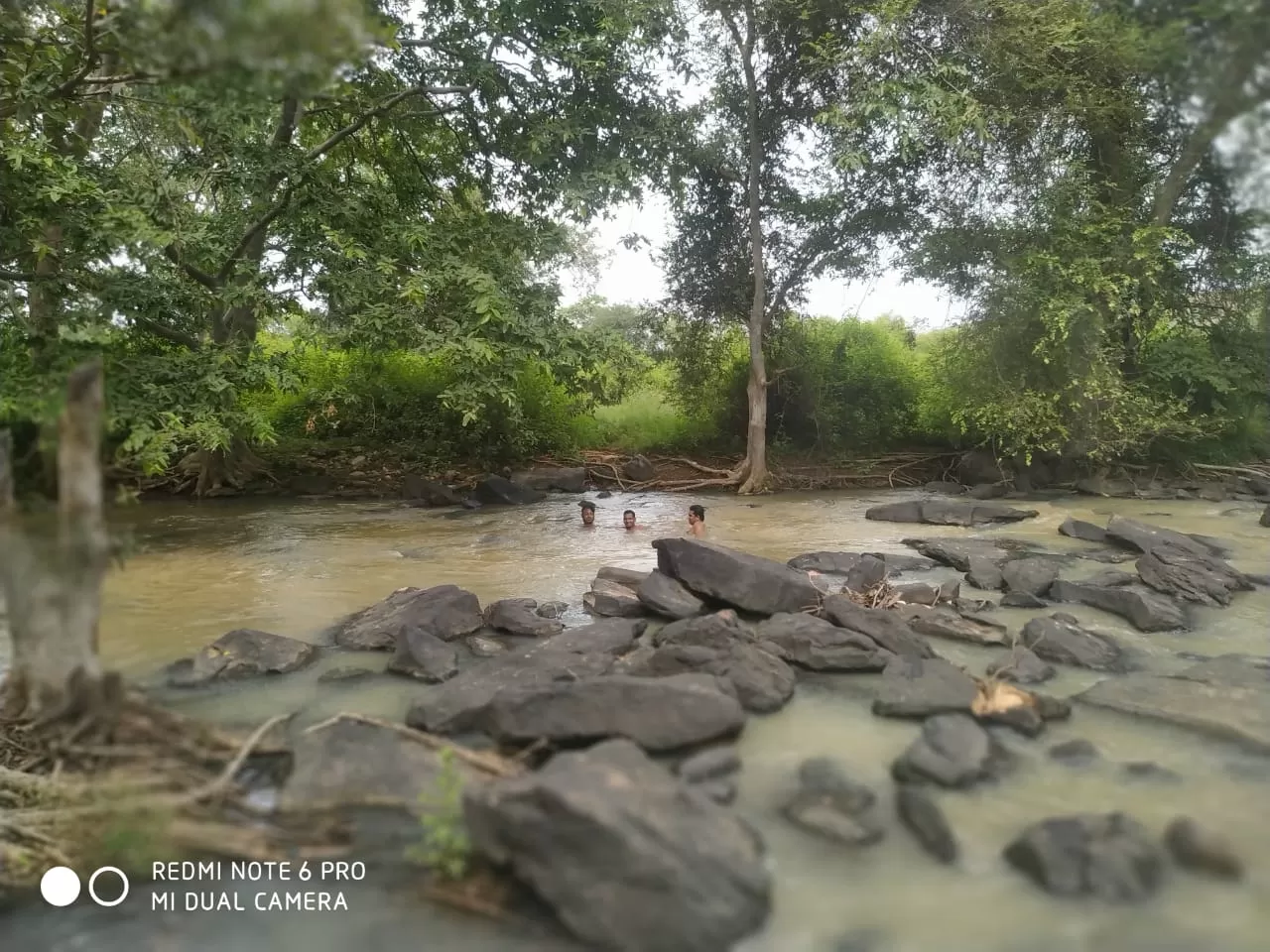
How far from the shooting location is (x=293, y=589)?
7812mm

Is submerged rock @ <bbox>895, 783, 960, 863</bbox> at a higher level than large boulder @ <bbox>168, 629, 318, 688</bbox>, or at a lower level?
lower

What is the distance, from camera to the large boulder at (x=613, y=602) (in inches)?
261

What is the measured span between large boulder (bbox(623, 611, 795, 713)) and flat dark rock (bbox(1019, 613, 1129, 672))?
6.20ft

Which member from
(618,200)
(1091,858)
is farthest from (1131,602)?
(618,200)

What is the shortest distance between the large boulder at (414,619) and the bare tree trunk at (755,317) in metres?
10.1

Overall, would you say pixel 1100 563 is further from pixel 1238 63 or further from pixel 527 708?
pixel 527 708

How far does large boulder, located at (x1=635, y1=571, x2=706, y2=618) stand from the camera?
6281 mm

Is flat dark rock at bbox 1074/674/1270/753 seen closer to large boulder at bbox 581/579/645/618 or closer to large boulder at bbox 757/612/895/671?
large boulder at bbox 757/612/895/671

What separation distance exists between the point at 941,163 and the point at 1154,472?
702 centimetres

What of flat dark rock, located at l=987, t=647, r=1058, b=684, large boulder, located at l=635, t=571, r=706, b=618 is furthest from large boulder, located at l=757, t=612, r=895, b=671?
large boulder, located at l=635, t=571, r=706, b=618

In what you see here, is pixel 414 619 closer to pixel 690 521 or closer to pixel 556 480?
pixel 690 521

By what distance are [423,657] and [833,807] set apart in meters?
3.03

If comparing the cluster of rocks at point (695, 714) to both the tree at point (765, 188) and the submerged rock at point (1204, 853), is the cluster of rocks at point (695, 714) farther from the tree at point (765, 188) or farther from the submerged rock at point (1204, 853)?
the tree at point (765, 188)

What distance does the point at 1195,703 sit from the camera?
4.31m
